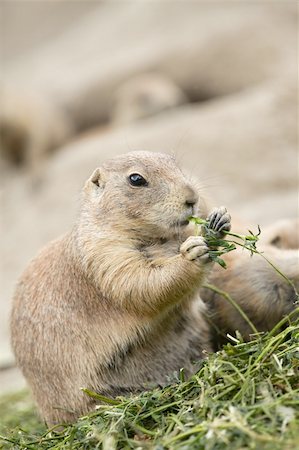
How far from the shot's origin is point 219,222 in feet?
15.4

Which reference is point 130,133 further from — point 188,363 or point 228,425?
point 228,425

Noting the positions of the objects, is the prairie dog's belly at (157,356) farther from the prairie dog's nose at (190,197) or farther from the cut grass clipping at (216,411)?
the prairie dog's nose at (190,197)

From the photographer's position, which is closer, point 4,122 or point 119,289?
point 119,289

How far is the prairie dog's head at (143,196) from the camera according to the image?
16.2 feet

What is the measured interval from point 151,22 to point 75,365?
16.3 metres

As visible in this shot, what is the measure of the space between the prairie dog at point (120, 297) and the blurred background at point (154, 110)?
297cm

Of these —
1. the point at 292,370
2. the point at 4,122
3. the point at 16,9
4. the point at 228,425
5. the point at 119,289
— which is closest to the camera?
the point at 228,425

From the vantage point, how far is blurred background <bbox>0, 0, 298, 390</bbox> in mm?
12234

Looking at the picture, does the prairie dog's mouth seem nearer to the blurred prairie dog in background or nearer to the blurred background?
the blurred prairie dog in background

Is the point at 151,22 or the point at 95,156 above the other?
the point at 151,22

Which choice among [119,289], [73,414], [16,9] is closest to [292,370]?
[119,289]

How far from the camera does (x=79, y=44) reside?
73.4 feet

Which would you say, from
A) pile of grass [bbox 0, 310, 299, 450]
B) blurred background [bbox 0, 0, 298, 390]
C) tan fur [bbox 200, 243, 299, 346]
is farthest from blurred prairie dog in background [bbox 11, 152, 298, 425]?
blurred background [bbox 0, 0, 298, 390]

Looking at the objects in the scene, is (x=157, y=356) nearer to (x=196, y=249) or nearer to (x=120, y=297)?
(x=120, y=297)
